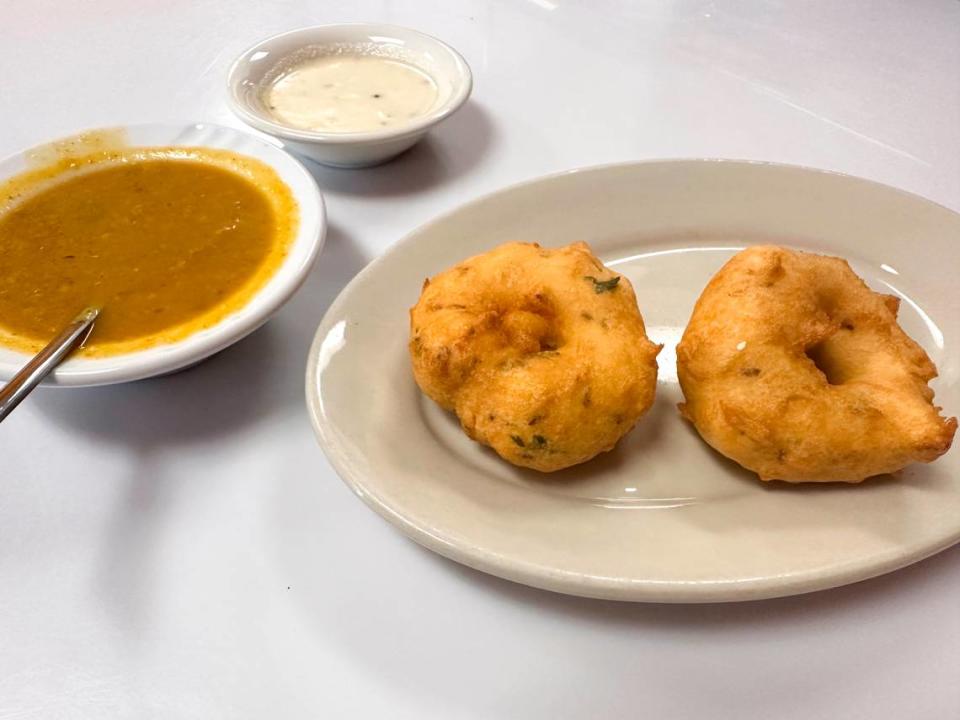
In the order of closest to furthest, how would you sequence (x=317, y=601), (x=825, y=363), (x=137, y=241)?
1. (x=317, y=601)
2. (x=825, y=363)
3. (x=137, y=241)

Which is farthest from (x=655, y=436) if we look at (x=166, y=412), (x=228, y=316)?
(x=166, y=412)

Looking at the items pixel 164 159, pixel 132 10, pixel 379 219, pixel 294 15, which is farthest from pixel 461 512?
pixel 132 10

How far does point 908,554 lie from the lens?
1.19 m

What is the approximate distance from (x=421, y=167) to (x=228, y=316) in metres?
0.98

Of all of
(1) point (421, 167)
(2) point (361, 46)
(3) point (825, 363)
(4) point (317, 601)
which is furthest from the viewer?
(2) point (361, 46)

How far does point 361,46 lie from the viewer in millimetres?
2658

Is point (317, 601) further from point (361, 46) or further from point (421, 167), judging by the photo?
point (361, 46)

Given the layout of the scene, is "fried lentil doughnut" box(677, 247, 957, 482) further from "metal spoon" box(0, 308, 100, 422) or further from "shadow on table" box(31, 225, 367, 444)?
"metal spoon" box(0, 308, 100, 422)

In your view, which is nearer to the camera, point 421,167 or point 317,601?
point 317,601

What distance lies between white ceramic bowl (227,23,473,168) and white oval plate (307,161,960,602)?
475 millimetres

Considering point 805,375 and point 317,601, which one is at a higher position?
point 805,375

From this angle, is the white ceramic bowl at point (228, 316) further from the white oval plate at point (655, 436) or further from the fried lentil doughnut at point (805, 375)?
the fried lentil doughnut at point (805, 375)

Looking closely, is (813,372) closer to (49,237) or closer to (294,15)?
(49,237)

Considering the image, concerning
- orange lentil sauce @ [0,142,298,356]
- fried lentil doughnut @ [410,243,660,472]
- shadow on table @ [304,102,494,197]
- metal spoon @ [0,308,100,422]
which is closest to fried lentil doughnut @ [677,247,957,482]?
fried lentil doughnut @ [410,243,660,472]
